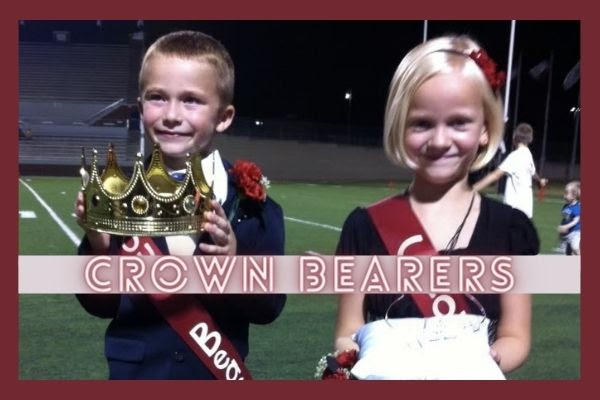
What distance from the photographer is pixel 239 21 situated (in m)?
2.99

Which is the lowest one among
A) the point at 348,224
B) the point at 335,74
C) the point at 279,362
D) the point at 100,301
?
the point at 279,362

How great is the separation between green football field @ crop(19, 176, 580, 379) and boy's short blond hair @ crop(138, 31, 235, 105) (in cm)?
31

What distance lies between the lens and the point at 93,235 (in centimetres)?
275

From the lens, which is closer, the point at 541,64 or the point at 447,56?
the point at 447,56

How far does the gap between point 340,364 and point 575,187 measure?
940 millimetres

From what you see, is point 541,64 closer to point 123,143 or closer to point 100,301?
point 123,143

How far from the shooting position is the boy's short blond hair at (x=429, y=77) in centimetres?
271

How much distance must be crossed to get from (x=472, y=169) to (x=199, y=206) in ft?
2.31

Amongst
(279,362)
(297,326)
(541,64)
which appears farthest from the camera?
(297,326)

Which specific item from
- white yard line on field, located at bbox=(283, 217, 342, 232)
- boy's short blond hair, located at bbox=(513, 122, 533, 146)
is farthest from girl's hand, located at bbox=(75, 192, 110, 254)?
boy's short blond hair, located at bbox=(513, 122, 533, 146)

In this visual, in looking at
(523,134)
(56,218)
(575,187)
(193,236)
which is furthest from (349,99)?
(56,218)

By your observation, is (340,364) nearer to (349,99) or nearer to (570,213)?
(349,99)

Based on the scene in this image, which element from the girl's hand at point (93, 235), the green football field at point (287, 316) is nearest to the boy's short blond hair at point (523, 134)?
the green football field at point (287, 316)

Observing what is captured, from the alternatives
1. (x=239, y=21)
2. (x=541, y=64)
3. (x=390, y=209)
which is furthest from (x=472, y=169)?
(x=239, y=21)
